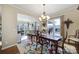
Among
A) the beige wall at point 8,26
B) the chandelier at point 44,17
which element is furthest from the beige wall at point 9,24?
the chandelier at point 44,17

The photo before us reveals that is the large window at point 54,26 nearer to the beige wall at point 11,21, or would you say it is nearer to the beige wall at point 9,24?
the beige wall at point 11,21

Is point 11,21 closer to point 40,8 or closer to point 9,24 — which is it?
→ point 9,24

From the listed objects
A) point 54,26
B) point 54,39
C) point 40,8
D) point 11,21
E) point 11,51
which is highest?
point 40,8

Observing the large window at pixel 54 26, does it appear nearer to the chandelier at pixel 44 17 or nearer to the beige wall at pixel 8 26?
the chandelier at pixel 44 17

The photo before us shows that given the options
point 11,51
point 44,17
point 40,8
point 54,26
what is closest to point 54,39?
point 54,26

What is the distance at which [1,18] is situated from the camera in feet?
5.95

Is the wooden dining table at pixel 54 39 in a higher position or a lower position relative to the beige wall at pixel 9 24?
lower

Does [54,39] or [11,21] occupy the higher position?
[11,21]

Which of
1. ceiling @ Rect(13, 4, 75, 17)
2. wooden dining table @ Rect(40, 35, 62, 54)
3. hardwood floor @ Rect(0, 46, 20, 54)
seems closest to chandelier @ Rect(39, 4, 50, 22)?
ceiling @ Rect(13, 4, 75, 17)

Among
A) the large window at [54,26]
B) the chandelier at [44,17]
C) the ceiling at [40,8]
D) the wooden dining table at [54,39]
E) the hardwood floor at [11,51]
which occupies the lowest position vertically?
the hardwood floor at [11,51]

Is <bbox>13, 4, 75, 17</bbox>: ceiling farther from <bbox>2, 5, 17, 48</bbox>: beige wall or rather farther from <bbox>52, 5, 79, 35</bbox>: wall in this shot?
<bbox>2, 5, 17, 48</bbox>: beige wall

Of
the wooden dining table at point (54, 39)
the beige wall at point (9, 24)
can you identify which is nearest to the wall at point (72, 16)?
the wooden dining table at point (54, 39)

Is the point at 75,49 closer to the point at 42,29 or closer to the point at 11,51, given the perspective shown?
the point at 42,29
